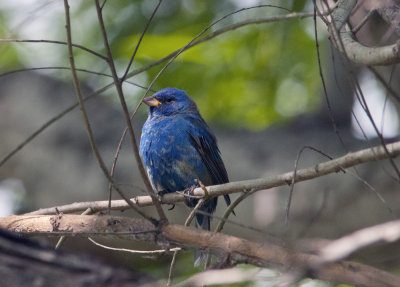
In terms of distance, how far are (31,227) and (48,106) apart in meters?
3.61

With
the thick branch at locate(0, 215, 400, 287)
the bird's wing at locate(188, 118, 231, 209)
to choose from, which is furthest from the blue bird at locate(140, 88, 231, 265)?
the thick branch at locate(0, 215, 400, 287)

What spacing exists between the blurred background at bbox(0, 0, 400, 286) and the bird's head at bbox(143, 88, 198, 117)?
1.61 ft

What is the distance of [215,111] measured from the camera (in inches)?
296

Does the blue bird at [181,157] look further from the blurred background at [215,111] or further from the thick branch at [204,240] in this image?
the thick branch at [204,240]

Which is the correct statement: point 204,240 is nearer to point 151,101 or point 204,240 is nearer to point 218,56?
point 151,101

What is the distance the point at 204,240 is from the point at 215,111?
4852mm

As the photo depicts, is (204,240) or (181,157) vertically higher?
(181,157)

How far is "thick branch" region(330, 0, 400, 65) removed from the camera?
2.61 m

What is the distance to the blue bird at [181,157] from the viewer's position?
17.9 ft

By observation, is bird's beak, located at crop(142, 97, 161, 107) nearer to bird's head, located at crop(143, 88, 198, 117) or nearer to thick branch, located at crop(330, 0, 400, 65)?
bird's head, located at crop(143, 88, 198, 117)

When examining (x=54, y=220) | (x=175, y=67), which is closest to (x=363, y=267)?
(x=54, y=220)

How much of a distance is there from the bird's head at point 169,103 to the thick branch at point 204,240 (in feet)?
8.86

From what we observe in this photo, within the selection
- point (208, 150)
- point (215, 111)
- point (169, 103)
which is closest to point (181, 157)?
point (208, 150)

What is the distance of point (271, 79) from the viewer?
7.30 meters
